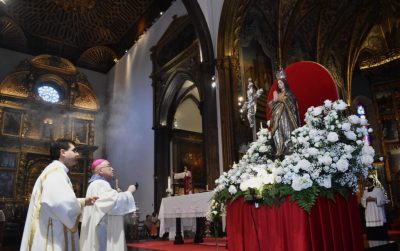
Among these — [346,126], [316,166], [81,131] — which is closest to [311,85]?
[346,126]

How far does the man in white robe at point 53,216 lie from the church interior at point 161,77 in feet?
18.0

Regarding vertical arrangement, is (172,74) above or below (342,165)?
above

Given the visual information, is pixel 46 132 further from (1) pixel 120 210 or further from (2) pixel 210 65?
(1) pixel 120 210

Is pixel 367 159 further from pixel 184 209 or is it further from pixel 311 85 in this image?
A: pixel 184 209

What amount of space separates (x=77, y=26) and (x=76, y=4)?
3.93 ft

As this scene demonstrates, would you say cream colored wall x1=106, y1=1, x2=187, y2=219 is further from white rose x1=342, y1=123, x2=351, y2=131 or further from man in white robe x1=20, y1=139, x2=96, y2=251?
white rose x1=342, y1=123, x2=351, y2=131

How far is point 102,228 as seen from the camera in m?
4.06

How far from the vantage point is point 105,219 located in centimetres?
410

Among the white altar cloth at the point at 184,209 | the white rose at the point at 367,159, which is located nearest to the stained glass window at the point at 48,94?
the white altar cloth at the point at 184,209

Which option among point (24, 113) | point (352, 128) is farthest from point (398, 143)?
point (24, 113)

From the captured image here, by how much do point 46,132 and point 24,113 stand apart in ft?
3.75

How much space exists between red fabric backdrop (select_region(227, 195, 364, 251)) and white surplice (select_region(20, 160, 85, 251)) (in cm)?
143

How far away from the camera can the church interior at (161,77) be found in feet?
29.8

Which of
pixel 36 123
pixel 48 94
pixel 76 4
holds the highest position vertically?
pixel 76 4
